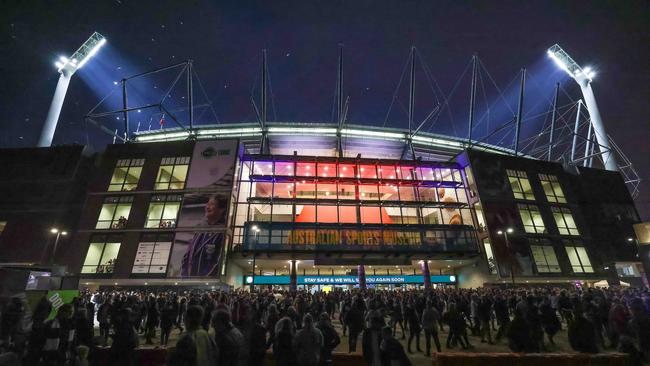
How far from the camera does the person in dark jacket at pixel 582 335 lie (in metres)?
7.99

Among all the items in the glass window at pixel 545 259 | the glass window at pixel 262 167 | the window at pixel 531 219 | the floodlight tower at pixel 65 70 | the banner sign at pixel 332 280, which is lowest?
the banner sign at pixel 332 280

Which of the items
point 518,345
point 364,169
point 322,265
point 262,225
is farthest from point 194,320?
point 364,169

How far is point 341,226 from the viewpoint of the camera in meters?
34.0

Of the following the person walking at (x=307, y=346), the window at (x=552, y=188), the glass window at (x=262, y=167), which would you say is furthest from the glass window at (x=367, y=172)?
the person walking at (x=307, y=346)

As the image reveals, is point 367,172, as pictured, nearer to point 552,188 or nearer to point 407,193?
point 407,193

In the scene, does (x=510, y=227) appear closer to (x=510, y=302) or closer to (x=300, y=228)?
(x=510, y=302)

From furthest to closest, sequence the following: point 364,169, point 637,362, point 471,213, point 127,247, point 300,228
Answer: point 364,169 → point 471,213 → point 300,228 → point 127,247 → point 637,362

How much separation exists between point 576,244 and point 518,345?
133 feet

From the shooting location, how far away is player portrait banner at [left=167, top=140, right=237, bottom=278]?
29759 mm

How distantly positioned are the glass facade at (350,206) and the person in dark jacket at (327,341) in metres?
25.0

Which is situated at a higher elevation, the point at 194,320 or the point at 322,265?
the point at 322,265

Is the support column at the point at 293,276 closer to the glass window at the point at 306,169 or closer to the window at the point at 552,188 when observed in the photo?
the glass window at the point at 306,169

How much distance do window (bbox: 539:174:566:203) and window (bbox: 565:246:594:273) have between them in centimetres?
700

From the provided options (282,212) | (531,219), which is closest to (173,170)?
(282,212)
